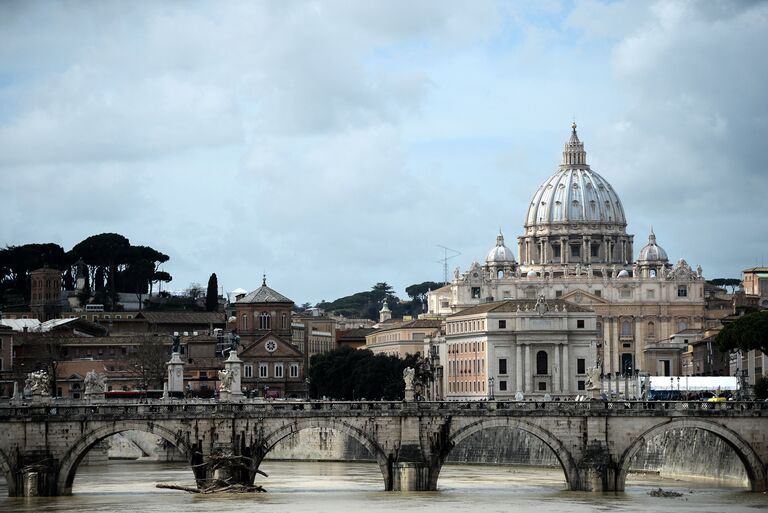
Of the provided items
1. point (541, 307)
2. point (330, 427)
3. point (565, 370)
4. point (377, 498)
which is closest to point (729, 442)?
point (377, 498)

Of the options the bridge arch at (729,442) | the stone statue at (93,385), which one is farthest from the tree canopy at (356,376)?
the bridge arch at (729,442)

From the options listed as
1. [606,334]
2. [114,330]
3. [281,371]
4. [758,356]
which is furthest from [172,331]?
[758,356]

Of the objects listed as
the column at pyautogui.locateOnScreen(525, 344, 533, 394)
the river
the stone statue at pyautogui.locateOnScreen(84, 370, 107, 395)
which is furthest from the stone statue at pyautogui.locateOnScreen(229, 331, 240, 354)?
the river

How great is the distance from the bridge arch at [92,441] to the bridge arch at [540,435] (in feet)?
35.5

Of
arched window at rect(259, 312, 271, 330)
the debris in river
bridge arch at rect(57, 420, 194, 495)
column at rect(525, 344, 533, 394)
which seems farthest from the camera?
column at rect(525, 344, 533, 394)

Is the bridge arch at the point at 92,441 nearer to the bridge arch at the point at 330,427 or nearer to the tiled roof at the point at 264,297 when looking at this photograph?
the bridge arch at the point at 330,427

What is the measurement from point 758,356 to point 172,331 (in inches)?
2486

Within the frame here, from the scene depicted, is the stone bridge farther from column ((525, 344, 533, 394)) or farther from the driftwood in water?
column ((525, 344, 533, 394))

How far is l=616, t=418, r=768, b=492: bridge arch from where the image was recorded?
270 feet

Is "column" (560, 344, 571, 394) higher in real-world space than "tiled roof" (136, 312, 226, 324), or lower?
lower

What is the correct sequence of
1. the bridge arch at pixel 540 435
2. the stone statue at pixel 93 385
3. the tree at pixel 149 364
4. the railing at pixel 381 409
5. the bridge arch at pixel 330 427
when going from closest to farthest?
the railing at pixel 381 409 → the bridge arch at pixel 540 435 → the bridge arch at pixel 330 427 → the stone statue at pixel 93 385 → the tree at pixel 149 364

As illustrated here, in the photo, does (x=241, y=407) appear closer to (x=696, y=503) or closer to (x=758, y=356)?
(x=696, y=503)

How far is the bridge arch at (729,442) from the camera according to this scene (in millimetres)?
82312

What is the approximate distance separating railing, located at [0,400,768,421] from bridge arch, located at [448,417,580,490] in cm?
35
